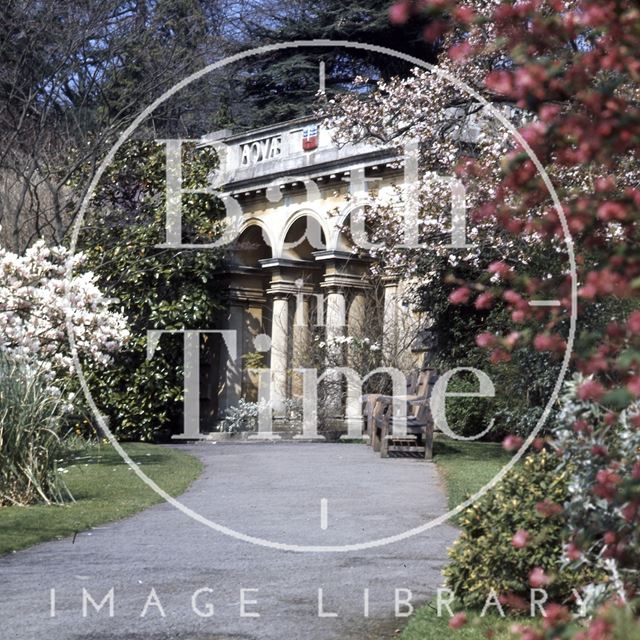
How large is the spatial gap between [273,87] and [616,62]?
27.8m

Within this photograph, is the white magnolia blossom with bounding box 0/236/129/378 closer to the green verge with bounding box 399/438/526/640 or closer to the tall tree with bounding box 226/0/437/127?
the green verge with bounding box 399/438/526/640

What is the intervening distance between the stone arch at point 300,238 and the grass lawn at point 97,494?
6540 millimetres

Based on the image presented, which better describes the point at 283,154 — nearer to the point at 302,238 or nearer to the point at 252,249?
the point at 302,238

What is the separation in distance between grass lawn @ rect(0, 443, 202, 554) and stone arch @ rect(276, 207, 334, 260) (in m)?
6.54

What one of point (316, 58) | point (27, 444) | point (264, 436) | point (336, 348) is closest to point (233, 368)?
point (264, 436)

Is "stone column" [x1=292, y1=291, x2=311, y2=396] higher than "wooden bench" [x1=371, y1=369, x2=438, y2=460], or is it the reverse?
"stone column" [x1=292, y1=291, x2=311, y2=396]

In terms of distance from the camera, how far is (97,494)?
35.4 feet

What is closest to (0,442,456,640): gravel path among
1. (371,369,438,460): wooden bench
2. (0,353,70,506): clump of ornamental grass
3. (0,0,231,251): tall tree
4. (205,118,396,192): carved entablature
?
(0,353,70,506): clump of ornamental grass

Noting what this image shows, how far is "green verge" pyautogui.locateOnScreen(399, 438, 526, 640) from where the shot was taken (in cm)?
505

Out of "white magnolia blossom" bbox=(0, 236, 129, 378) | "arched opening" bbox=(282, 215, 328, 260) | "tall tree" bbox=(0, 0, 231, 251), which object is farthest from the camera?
"arched opening" bbox=(282, 215, 328, 260)

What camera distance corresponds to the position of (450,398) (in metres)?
18.4

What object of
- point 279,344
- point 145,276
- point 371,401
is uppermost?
point 145,276

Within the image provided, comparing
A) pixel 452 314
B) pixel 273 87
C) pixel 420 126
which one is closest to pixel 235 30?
pixel 273 87

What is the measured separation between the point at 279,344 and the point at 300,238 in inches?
83.3
